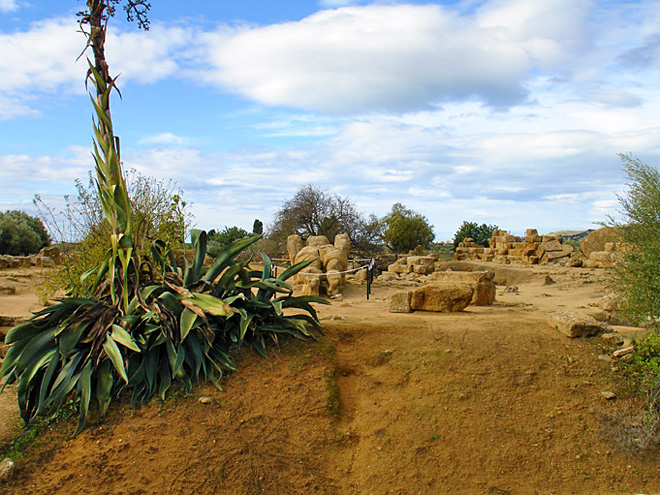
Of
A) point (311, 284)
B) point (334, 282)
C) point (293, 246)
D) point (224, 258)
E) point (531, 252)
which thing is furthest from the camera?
point (531, 252)

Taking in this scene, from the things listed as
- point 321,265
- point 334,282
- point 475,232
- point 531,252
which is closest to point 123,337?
point 334,282

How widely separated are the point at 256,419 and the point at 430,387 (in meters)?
1.78

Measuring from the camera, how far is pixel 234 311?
4883 mm

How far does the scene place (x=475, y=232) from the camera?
37.9m

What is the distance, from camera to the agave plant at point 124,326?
4520mm

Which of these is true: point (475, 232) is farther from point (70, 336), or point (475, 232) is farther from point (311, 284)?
point (70, 336)

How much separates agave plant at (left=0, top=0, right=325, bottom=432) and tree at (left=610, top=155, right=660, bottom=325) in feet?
17.7

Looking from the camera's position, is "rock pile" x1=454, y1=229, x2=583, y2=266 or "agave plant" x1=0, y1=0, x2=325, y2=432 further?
"rock pile" x1=454, y1=229, x2=583, y2=266

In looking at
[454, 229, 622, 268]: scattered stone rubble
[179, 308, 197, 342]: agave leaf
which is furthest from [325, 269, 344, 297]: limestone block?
[454, 229, 622, 268]: scattered stone rubble

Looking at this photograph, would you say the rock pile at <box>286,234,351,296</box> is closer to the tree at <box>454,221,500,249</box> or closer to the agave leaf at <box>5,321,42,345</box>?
the agave leaf at <box>5,321,42,345</box>

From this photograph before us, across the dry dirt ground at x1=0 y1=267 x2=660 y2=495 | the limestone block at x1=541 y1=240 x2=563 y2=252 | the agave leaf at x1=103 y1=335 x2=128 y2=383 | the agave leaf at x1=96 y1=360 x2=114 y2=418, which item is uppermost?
the limestone block at x1=541 y1=240 x2=563 y2=252

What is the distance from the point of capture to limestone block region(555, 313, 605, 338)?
6.11 meters

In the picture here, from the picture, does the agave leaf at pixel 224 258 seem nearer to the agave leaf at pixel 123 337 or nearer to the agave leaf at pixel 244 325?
the agave leaf at pixel 244 325

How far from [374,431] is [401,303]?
14.3 feet
